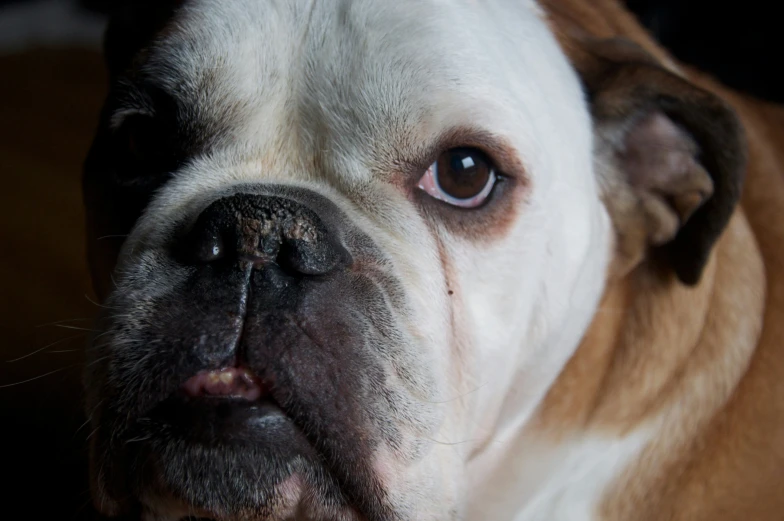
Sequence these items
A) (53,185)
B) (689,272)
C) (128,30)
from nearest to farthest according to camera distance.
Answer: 1. (689,272)
2. (128,30)
3. (53,185)

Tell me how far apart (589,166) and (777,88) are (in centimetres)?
178

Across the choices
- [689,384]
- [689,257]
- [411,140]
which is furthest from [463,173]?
[689,384]

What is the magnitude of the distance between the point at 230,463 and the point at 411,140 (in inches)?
21.3

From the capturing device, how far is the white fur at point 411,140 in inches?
48.7

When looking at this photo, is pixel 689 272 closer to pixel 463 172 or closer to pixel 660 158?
pixel 660 158

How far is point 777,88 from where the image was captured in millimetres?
2926

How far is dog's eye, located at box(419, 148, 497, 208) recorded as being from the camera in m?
1.30

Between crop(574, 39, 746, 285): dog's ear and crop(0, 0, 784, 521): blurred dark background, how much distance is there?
120 cm

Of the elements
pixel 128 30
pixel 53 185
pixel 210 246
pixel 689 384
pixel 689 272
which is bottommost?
pixel 53 185

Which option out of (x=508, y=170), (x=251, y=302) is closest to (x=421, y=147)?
(x=508, y=170)

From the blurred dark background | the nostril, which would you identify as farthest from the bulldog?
the blurred dark background

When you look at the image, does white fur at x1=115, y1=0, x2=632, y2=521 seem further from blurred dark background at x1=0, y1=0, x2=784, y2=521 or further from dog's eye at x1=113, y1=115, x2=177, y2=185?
blurred dark background at x1=0, y1=0, x2=784, y2=521

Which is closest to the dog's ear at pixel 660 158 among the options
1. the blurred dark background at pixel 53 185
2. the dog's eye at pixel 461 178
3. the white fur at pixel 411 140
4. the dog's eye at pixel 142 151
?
the white fur at pixel 411 140

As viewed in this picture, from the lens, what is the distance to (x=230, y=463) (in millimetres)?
1078
